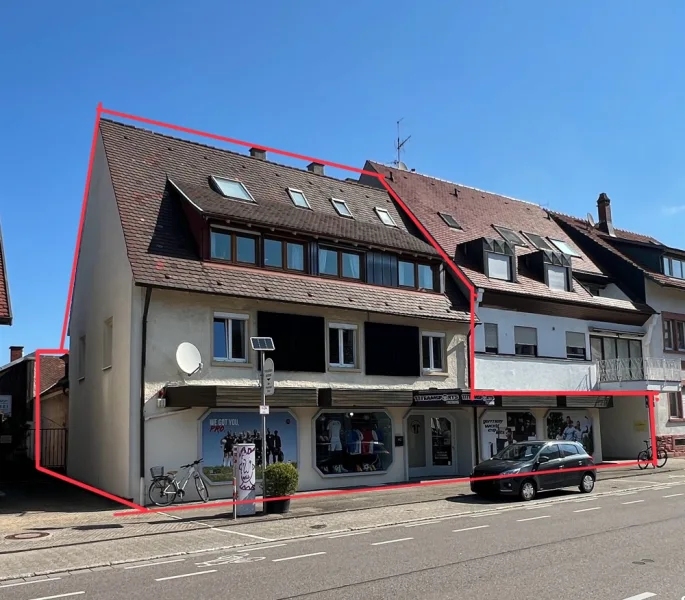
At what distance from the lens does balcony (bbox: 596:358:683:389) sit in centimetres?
2931

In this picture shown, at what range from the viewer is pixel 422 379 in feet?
78.0

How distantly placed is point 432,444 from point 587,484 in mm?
6298

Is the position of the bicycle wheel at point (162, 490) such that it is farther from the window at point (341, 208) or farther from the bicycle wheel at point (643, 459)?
the bicycle wheel at point (643, 459)

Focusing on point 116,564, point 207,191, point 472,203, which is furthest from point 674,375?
point 116,564

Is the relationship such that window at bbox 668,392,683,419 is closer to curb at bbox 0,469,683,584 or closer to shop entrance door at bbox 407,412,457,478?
shop entrance door at bbox 407,412,457,478

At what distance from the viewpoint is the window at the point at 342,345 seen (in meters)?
22.0

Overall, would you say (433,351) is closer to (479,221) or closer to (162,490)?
(479,221)

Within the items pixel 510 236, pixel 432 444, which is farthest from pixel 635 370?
pixel 432 444

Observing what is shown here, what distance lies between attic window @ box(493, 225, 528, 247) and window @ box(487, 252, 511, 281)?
2.58 metres

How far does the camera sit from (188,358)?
18547 millimetres

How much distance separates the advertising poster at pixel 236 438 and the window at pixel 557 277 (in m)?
13.3

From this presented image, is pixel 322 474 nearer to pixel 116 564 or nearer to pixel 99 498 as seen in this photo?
pixel 99 498

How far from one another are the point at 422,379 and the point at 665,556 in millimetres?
13830

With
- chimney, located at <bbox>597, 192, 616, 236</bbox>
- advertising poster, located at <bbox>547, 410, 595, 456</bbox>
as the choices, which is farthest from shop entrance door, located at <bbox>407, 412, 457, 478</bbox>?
chimney, located at <bbox>597, 192, 616, 236</bbox>
